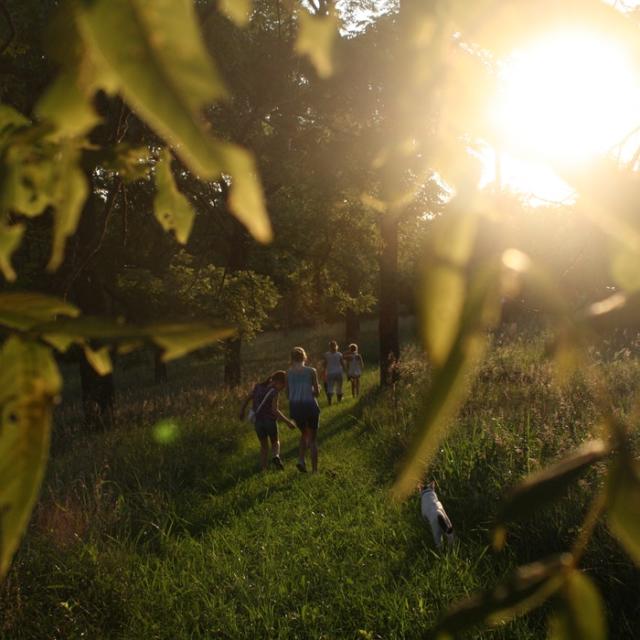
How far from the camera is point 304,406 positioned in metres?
8.85

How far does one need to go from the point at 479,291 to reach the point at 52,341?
439 millimetres

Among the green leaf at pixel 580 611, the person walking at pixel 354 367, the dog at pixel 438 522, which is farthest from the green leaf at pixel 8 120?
the person walking at pixel 354 367

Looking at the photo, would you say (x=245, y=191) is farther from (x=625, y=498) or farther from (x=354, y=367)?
(x=354, y=367)

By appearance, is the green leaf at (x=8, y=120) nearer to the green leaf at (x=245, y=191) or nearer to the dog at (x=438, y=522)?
the green leaf at (x=245, y=191)

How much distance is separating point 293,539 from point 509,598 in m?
5.96

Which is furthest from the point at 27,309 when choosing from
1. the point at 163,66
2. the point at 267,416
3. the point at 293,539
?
the point at 267,416

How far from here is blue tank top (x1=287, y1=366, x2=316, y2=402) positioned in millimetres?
8906

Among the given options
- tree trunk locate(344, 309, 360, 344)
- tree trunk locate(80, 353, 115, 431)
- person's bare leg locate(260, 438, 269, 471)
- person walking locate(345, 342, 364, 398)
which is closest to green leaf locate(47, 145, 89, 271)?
person's bare leg locate(260, 438, 269, 471)

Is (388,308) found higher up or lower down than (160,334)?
lower down

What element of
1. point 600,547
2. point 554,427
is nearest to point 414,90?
point 600,547

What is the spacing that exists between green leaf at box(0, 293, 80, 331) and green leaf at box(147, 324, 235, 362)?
0.63ft

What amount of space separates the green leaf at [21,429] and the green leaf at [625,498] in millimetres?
515

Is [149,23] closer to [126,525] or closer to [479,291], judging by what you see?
[479,291]

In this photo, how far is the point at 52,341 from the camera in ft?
2.20
